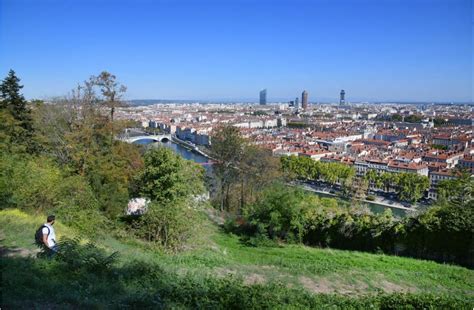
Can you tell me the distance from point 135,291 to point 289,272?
3.15m

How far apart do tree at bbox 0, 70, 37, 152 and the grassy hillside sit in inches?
241

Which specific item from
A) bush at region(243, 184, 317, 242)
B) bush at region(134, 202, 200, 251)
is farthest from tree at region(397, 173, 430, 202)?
bush at region(134, 202, 200, 251)

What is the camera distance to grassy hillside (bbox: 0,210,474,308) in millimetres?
4482

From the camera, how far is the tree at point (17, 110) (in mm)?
12455

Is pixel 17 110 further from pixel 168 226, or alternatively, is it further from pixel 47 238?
pixel 47 238

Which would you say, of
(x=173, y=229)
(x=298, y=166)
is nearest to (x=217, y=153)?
(x=173, y=229)

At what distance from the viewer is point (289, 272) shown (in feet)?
21.0

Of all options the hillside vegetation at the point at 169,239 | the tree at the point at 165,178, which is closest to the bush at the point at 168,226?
the hillside vegetation at the point at 169,239

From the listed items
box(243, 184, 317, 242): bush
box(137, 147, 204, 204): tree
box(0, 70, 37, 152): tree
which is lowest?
box(243, 184, 317, 242): bush

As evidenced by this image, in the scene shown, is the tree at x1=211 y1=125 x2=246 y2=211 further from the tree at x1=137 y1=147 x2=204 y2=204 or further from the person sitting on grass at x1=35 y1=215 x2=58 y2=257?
the person sitting on grass at x1=35 y1=215 x2=58 y2=257

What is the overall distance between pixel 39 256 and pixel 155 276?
58.7 inches

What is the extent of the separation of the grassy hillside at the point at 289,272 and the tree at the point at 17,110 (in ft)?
20.0

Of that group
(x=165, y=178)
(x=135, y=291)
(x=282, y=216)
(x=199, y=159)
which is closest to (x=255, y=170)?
(x=282, y=216)

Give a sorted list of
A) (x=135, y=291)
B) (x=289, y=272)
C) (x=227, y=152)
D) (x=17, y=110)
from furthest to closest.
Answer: (x=227, y=152), (x=17, y=110), (x=289, y=272), (x=135, y=291)
